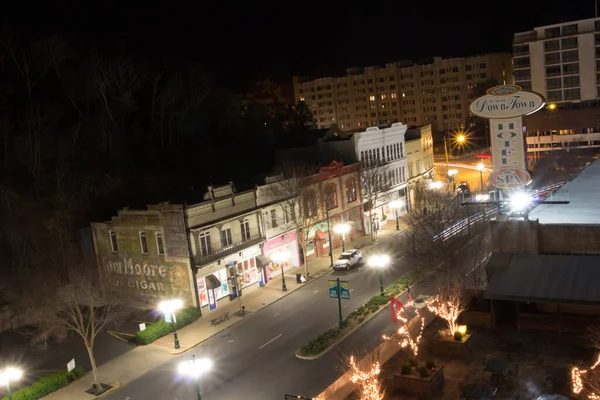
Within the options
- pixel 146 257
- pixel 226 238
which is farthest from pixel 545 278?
pixel 146 257

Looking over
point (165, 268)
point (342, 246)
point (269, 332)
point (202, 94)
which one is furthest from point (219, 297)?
point (202, 94)

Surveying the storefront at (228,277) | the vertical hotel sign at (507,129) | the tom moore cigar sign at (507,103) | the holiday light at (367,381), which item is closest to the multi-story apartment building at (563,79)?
the storefront at (228,277)

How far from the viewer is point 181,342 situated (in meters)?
32.3

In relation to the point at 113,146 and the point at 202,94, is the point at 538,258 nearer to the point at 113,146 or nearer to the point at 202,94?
the point at 113,146

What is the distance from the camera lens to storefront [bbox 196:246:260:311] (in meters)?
37.1

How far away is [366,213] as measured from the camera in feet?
185

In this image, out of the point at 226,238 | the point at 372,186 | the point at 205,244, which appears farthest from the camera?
the point at 372,186

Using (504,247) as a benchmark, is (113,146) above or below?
above

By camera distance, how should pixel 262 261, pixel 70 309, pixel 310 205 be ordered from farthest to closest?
1. pixel 310 205
2. pixel 262 261
3. pixel 70 309

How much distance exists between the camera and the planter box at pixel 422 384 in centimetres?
2081

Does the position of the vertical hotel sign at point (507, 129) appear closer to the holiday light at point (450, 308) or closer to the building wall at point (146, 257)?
the holiday light at point (450, 308)

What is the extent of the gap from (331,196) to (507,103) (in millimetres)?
25937

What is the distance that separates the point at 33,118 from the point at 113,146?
8.63m

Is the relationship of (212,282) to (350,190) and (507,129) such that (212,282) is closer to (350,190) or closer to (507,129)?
(350,190)
